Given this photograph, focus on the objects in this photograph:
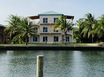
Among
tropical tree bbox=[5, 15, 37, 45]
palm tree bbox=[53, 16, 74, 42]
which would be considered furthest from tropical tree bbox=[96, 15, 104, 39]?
tropical tree bbox=[5, 15, 37, 45]

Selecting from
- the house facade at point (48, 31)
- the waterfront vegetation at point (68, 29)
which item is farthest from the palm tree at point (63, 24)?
the house facade at point (48, 31)

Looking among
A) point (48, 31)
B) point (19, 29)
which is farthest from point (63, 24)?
point (19, 29)

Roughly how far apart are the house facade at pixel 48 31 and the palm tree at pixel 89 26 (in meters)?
4.01

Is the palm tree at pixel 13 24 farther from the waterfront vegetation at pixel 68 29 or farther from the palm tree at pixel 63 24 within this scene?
the palm tree at pixel 63 24

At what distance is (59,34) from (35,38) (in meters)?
6.23

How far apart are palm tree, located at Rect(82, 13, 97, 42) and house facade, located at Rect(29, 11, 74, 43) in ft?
13.2

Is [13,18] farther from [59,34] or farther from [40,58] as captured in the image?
[40,58]

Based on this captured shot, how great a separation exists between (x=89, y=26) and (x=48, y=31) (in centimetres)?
1027

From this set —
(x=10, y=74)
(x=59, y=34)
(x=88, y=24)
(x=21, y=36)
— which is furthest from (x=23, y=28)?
(x=10, y=74)

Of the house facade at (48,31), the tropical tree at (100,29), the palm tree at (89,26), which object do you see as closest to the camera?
the tropical tree at (100,29)

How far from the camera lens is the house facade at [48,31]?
7618cm

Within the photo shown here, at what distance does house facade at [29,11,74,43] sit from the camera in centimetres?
7618

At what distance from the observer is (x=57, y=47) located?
61156 mm

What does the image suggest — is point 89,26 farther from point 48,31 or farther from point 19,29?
point 19,29
